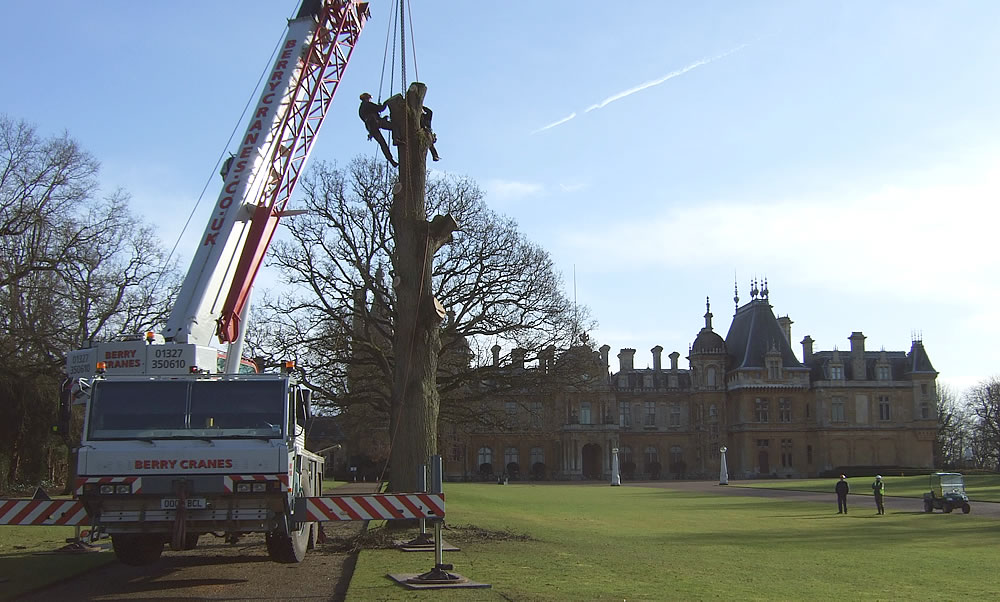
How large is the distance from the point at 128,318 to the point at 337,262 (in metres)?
11.5

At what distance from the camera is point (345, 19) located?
67.7ft

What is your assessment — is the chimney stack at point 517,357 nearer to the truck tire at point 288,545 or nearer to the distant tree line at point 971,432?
the truck tire at point 288,545

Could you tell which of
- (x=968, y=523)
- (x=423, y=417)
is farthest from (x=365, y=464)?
(x=423, y=417)

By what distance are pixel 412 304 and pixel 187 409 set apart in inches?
263

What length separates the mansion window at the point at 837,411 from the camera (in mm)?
99312

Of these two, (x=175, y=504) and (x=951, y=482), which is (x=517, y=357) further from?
(x=175, y=504)

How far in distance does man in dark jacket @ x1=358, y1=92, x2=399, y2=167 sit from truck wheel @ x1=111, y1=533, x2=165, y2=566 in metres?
8.21

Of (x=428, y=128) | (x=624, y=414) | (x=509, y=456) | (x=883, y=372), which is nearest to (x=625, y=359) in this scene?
(x=624, y=414)

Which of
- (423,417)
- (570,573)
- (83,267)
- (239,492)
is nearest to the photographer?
(239,492)

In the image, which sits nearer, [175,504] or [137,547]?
[175,504]

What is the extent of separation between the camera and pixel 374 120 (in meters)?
18.4

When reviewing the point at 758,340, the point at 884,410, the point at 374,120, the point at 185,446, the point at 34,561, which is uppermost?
the point at 758,340

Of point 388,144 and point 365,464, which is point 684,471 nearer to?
point 365,464

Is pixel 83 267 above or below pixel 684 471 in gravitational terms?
above
